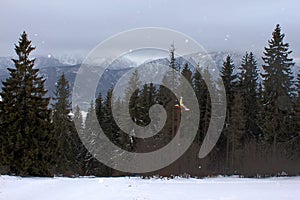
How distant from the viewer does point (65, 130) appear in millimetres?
49562

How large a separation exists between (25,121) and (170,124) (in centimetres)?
1947

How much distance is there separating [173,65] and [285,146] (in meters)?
15.0

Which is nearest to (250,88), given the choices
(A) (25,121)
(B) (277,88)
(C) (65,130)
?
(B) (277,88)

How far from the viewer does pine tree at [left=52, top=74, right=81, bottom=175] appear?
48.4 m

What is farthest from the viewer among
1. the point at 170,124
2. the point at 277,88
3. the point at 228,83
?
the point at 228,83

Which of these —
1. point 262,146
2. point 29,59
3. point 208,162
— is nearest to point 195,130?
point 208,162

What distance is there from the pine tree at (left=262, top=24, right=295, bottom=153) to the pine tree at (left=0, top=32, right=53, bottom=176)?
23575 mm

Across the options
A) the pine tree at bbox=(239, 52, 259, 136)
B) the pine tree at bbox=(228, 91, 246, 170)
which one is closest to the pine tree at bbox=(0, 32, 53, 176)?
the pine tree at bbox=(228, 91, 246, 170)

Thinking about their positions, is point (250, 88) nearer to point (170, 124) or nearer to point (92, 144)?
point (170, 124)

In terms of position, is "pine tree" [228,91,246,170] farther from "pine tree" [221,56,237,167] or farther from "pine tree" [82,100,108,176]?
"pine tree" [82,100,108,176]

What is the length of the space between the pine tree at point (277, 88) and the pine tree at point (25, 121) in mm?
23575

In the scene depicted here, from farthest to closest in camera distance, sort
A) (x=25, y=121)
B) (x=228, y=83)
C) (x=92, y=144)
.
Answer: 1. (x=92, y=144)
2. (x=228, y=83)
3. (x=25, y=121)

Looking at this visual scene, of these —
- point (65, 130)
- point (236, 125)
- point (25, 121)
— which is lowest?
point (65, 130)

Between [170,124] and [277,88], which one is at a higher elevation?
[277,88]
